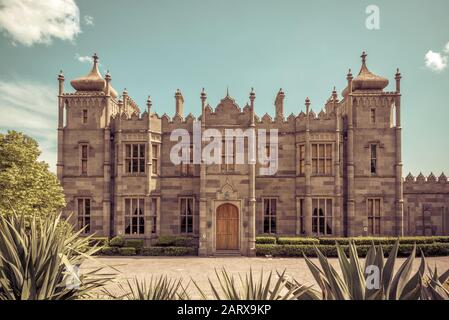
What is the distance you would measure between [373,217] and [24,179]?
2154 cm

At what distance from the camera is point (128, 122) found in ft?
63.7

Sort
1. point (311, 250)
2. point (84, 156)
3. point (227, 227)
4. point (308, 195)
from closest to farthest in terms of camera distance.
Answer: point (311, 250) < point (227, 227) < point (308, 195) < point (84, 156)

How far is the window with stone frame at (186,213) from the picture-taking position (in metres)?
19.3

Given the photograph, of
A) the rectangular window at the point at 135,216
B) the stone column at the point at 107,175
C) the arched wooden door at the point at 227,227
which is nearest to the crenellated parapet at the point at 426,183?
the arched wooden door at the point at 227,227

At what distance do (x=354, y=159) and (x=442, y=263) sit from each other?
7.80 m

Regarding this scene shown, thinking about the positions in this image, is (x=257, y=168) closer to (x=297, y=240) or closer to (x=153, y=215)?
(x=297, y=240)

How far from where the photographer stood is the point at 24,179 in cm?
1340

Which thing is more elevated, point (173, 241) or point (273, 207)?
point (273, 207)

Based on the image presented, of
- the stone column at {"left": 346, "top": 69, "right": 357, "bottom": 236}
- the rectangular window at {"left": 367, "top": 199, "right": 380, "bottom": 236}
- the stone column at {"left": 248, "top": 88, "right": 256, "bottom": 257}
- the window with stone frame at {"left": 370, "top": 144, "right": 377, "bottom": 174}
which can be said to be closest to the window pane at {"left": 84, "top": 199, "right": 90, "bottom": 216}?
the stone column at {"left": 248, "top": 88, "right": 256, "bottom": 257}

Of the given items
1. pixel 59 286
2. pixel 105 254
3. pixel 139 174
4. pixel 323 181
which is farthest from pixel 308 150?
pixel 59 286

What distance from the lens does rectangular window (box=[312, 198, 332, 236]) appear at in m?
18.7

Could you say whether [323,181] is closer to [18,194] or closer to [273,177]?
[273,177]

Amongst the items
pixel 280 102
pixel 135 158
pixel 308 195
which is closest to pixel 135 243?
pixel 135 158

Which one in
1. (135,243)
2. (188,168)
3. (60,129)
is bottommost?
(135,243)
